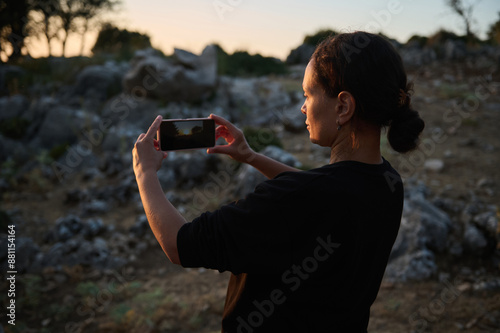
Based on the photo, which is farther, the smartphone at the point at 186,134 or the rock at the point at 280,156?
the rock at the point at 280,156

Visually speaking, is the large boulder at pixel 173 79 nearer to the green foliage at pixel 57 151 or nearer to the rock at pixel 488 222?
the green foliage at pixel 57 151

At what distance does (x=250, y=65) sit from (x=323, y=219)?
15.9 m

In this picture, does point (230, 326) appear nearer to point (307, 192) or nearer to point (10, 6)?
point (307, 192)

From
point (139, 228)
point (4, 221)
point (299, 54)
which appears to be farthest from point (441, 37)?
point (4, 221)

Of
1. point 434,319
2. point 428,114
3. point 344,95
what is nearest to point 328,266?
point 344,95

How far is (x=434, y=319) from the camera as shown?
3260mm

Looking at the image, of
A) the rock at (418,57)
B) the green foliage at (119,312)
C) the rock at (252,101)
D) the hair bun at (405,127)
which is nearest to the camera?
the hair bun at (405,127)

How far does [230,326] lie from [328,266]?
18.6 inches

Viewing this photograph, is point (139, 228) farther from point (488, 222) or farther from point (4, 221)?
point (488, 222)

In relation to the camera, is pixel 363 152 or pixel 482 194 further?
pixel 482 194

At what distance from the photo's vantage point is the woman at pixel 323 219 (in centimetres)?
105

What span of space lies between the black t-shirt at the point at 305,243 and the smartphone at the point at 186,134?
52cm

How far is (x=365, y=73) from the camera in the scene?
1126 millimetres

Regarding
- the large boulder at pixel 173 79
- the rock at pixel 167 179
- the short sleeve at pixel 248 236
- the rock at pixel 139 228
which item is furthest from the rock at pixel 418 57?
the short sleeve at pixel 248 236
